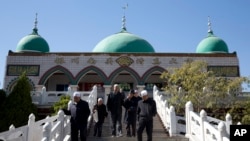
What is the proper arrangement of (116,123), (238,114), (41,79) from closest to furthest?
(116,123) → (238,114) → (41,79)

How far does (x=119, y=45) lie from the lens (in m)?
24.2

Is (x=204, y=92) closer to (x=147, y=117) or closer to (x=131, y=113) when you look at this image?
(x=131, y=113)

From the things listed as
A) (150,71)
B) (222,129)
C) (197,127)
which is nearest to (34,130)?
(197,127)

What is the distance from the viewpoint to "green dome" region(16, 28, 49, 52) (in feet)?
77.7

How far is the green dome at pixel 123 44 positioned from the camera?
947 inches

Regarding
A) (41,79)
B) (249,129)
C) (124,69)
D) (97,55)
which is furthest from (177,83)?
(249,129)

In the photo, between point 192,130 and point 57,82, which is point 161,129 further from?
point 57,82

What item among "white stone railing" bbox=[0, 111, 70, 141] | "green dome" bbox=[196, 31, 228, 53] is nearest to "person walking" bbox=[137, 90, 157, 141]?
"white stone railing" bbox=[0, 111, 70, 141]

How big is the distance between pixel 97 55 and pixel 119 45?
8.97 feet

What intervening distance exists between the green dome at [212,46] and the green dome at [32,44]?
41.4 feet

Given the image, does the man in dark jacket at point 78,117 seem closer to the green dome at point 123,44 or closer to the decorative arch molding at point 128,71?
the decorative arch molding at point 128,71

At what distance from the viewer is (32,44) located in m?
23.9

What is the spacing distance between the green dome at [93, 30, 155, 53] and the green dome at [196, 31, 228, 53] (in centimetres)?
419

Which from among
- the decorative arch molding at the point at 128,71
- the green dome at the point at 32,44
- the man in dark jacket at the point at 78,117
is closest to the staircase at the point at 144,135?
the man in dark jacket at the point at 78,117
